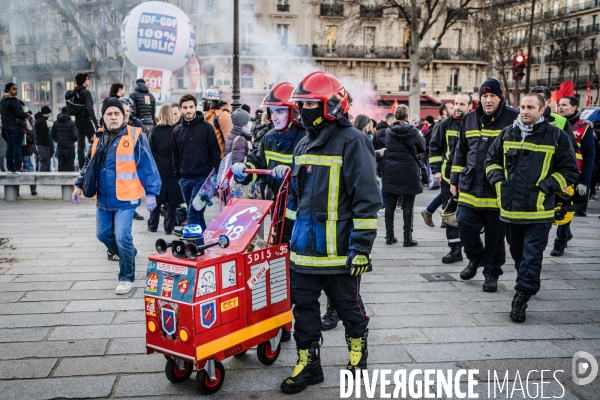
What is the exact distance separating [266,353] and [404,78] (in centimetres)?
4548

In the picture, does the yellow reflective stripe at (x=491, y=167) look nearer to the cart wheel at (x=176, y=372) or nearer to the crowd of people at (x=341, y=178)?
the crowd of people at (x=341, y=178)

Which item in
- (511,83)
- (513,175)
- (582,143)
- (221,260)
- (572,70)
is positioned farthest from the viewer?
(511,83)

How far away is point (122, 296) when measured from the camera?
550 centimetres

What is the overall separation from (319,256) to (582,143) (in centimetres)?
481

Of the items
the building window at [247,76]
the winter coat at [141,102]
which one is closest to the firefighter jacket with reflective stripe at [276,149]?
the winter coat at [141,102]

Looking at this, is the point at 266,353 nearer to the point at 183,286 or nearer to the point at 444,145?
the point at 183,286

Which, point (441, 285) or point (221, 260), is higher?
point (221, 260)

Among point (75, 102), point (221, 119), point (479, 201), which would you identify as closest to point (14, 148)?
point (75, 102)

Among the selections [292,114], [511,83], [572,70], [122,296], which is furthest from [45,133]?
[511,83]

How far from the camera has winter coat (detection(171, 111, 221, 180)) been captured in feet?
25.5

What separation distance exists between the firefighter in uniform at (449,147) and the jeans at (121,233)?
3.54 metres

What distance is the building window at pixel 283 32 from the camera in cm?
4428

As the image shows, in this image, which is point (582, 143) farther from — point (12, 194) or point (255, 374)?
point (12, 194)

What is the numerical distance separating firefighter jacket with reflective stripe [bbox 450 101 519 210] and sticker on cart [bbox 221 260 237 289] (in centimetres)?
310
